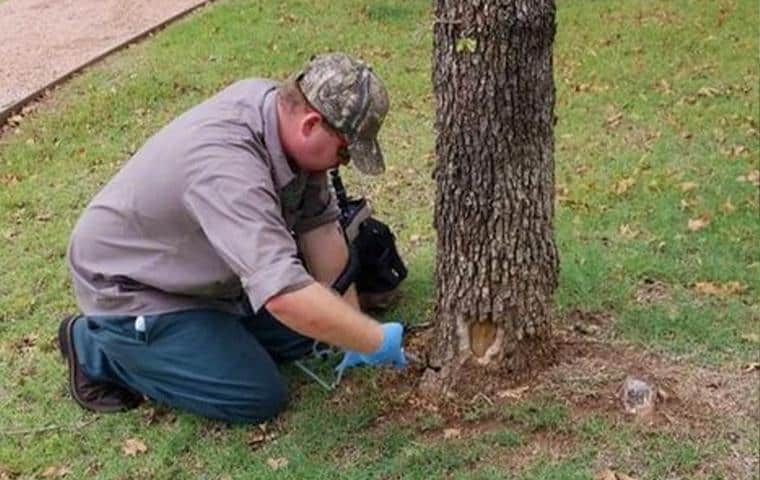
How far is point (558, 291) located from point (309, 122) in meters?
1.26

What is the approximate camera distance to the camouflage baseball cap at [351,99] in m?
2.88

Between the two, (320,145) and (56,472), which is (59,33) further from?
(320,145)

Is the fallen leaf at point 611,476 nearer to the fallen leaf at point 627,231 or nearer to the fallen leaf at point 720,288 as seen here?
the fallen leaf at point 720,288

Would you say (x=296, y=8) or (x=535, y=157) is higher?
(x=535, y=157)

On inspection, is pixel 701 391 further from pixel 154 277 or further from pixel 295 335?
pixel 154 277

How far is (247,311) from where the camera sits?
3510mm

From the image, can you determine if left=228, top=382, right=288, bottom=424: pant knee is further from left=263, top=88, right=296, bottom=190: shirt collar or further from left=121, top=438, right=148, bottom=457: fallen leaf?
left=263, top=88, right=296, bottom=190: shirt collar

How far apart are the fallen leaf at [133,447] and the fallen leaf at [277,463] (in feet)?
1.28

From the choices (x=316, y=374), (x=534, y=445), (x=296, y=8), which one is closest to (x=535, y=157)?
(x=534, y=445)

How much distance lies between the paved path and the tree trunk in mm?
4572

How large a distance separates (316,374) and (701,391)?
1149mm

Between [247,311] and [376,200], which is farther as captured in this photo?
[376,200]

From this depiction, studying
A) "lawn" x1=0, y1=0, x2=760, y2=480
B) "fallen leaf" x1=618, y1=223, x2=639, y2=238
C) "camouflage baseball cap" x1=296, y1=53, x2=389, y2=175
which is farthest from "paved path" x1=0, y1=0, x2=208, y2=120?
"camouflage baseball cap" x1=296, y1=53, x2=389, y2=175

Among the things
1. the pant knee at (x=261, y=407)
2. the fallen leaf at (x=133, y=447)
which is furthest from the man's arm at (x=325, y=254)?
the fallen leaf at (x=133, y=447)
